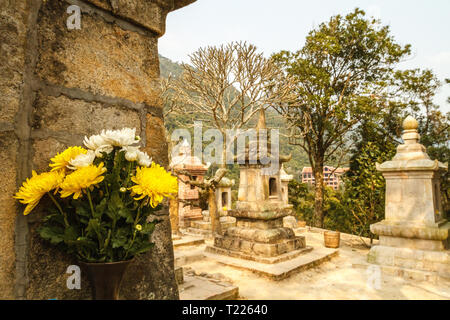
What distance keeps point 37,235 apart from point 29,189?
0.74 feet

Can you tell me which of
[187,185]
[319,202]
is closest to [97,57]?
[187,185]

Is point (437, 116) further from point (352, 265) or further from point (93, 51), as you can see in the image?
point (93, 51)

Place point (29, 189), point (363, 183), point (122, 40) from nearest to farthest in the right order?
point (29, 189) < point (122, 40) < point (363, 183)

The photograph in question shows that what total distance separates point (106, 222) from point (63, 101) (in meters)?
0.55

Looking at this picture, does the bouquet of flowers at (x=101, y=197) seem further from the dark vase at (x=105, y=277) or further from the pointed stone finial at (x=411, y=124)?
the pointed stone finial at (x=411, y=124)

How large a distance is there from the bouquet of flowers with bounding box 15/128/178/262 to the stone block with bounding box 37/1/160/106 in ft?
1.13

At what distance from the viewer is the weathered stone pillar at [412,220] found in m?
5.98

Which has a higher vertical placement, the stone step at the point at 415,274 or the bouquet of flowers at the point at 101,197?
the bouquet of flowers at the point at 101,197

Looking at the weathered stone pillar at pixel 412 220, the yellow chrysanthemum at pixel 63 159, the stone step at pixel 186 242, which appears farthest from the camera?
the stone step at pixel 186 242

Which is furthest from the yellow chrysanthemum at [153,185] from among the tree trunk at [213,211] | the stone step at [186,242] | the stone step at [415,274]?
the tree trunk at [213,211]

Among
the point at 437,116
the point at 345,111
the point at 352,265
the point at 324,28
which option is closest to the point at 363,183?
the point at 352,265

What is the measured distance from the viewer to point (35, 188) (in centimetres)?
101

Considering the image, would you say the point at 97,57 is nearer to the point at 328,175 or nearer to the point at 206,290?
the point at 206,290

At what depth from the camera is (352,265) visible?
6.86 m
